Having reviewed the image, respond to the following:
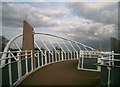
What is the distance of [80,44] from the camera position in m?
30.9

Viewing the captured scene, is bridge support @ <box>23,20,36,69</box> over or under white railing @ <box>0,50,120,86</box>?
over

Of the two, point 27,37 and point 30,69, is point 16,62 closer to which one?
point 30,69

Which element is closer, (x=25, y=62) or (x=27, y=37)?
(x=25, y=62)

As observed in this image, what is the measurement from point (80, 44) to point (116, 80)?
2207 cm

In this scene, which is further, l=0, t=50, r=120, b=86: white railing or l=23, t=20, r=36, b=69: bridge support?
l=23, t=20, r=36, b=69: bridge support

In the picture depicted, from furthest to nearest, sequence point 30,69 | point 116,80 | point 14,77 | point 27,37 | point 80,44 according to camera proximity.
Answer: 1. point 80,44
2. point 27,37
3. point 30,69
4. point 14,77
5. point 116,80

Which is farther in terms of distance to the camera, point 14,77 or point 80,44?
point 80,44

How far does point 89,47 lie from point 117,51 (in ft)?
73.1

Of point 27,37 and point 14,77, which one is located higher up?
point 27,37

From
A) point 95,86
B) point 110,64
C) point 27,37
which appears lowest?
point 95,86

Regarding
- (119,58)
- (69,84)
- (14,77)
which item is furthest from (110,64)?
(14,77)

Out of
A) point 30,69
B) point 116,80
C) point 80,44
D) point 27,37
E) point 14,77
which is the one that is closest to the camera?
point 116,80

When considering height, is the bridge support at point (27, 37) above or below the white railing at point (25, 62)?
above

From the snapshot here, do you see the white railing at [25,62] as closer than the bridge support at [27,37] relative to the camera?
Yes
